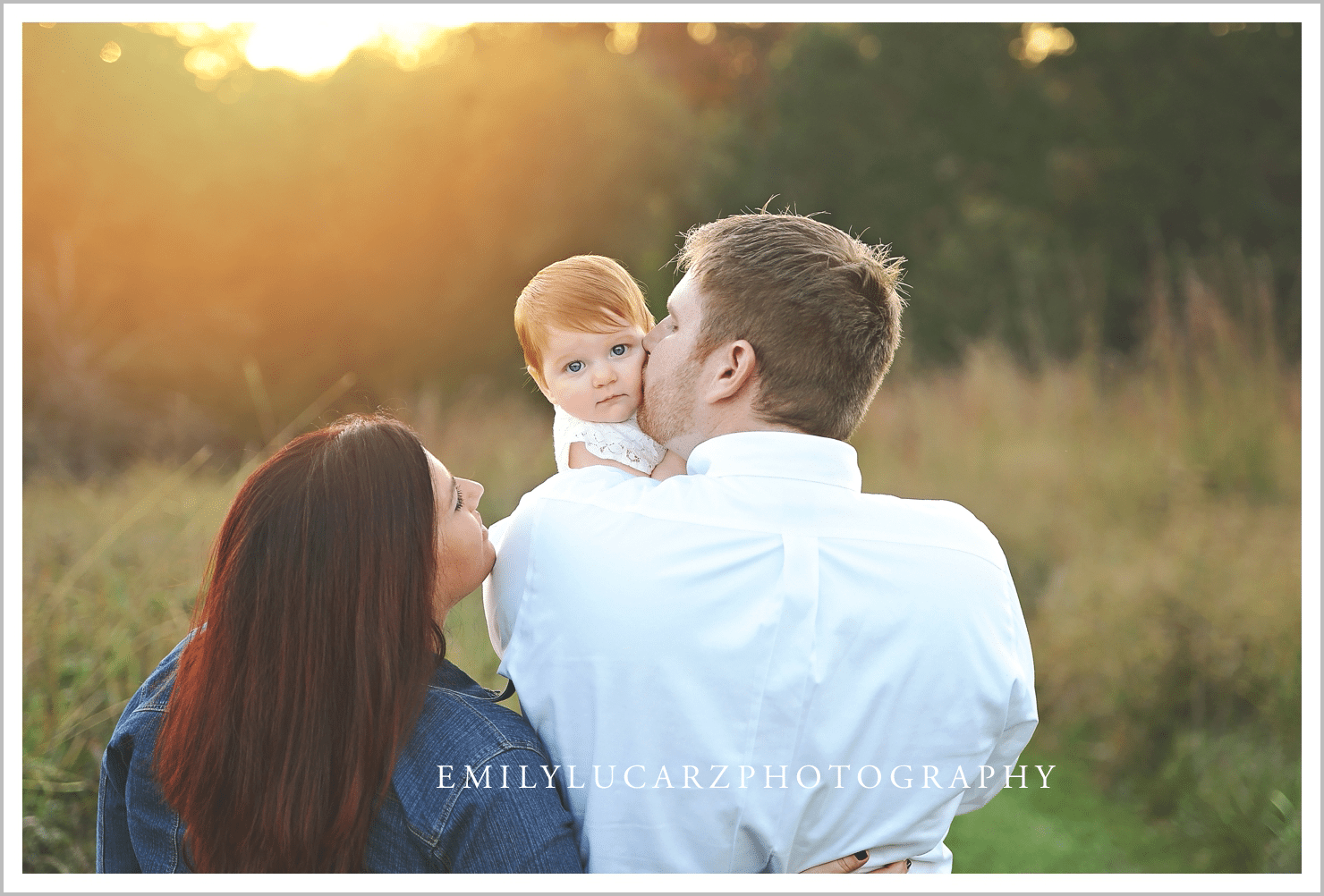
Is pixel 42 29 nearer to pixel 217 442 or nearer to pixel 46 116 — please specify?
pixel 46 116

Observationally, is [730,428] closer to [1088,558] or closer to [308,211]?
[1088,558]

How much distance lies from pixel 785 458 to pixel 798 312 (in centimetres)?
31

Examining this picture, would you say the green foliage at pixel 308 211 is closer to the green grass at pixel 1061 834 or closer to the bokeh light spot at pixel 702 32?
the bokeh light spot at pixel 702 32

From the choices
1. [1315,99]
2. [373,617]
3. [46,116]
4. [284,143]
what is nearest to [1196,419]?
[1315,99]

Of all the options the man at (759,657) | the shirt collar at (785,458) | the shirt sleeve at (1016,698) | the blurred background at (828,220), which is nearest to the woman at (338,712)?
the man at (759,657)

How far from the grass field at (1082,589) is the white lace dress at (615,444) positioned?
1919mm

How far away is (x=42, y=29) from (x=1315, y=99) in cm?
915

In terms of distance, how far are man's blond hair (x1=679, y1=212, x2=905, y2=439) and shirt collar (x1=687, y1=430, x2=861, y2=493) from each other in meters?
0.11

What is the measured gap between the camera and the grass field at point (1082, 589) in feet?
12.2

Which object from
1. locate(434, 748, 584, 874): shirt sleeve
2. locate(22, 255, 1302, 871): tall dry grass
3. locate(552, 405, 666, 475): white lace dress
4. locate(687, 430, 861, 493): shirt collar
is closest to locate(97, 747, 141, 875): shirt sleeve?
locate(434, 748, 584, 874): shirt sleeve

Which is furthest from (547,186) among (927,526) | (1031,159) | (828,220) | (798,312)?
(927,526)

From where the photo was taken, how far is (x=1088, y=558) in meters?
6.04

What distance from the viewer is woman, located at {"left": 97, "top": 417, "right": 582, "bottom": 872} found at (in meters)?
1.67

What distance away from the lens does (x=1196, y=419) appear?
6945 mm
